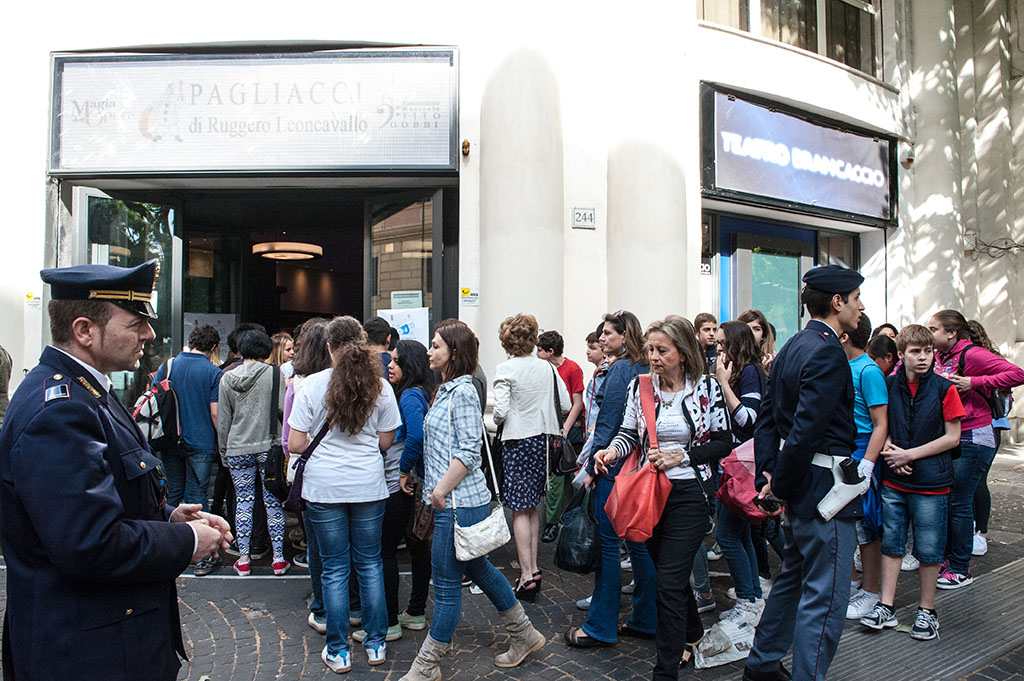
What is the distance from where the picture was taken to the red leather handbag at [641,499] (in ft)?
12.4

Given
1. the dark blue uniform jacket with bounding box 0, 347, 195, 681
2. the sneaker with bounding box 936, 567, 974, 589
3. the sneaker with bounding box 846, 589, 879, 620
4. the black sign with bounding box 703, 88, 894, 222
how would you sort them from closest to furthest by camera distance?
the dark blue uniform jacket with bounding box 0, 347, 195, 681
the sneaker with bounding box 846, 589, 879, 620
the sneaker with bounding box 936, 567, 974, 589
the black sign with bounding box 703, 88, 894, 222

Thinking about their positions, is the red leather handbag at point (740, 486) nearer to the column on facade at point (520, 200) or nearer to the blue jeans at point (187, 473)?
the column on facade at point (520, 200)

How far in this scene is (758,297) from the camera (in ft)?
35.7

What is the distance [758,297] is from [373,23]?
6487 mm

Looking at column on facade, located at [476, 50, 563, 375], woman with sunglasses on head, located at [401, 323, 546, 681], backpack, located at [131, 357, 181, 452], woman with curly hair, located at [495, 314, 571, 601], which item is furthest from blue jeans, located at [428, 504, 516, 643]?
column on facade, located at [476, 50, 563, 375]

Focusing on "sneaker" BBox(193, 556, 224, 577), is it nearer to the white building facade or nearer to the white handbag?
the white handbag

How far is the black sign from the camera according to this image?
31.8 feet

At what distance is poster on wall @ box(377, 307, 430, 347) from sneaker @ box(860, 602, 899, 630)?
18.1 ft

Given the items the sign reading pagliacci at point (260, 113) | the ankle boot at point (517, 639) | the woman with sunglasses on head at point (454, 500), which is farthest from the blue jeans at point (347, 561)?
the sign reading pagliacci at point (260, 113)

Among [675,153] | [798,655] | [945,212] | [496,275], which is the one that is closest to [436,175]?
[496,275]

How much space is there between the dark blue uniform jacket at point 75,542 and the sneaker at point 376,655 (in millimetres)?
2222

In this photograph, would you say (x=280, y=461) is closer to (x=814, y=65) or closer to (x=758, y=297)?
(x=758, y=297)

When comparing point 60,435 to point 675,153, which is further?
point 675,153

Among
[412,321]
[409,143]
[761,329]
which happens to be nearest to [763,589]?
[761,329]
